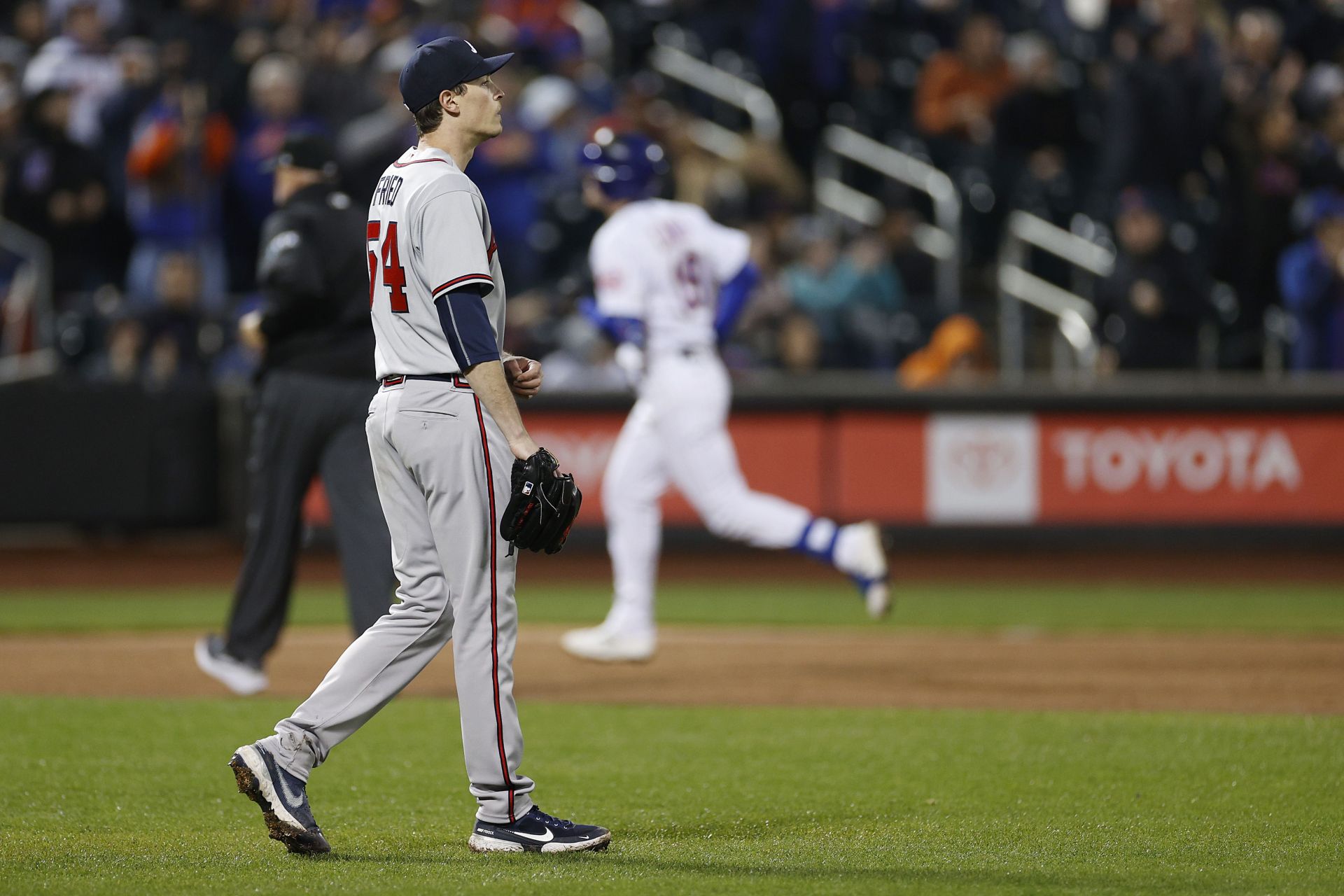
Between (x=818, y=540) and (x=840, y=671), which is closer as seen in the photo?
(x=818, y=540)

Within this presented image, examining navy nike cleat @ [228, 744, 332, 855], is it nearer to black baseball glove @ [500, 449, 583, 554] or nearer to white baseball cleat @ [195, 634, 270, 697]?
black baseball glove @ [500, 449, 583, 554]

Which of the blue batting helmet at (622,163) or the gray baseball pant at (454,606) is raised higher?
the blue batting helmet at (622,163)

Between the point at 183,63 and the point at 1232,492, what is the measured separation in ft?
31.0

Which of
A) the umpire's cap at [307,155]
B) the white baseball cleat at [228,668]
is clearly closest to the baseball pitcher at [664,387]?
the umpire's cap at [307,155]

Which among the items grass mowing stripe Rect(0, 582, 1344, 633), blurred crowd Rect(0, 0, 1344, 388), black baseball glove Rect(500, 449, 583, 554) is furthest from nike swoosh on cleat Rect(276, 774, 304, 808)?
blurred crowd Rect(0, 0, 1344, 388)

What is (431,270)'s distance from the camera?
14.7ft

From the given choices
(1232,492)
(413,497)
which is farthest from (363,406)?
(1232,492)

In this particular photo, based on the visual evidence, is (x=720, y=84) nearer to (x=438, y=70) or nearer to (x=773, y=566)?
(x=773, y=566)

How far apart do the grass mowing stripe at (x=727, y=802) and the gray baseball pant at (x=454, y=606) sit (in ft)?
0.94

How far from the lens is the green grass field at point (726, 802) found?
430cm

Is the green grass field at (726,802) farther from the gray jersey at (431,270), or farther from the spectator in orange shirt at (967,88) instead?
the spectator in orange shirt at (967,88)

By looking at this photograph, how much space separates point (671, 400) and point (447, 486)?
156 inches

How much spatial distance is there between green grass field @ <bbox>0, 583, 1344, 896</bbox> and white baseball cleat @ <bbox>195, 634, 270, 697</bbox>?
116 millimetres

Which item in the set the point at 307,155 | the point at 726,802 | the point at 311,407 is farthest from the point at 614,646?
the point at 726,802
